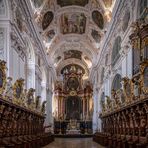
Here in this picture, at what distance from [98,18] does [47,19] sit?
4240 millimetres

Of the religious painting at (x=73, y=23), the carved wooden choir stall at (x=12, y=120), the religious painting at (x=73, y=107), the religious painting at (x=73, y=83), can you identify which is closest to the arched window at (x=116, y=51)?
the carved wooden choir stall at (x=12, y=120)

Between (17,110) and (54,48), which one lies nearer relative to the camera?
(17,110)

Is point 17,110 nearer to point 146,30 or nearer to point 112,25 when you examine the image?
point 146,30

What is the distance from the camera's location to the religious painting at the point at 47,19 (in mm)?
26736

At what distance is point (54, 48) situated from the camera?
1373 inches

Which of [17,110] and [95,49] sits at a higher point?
[95,49]

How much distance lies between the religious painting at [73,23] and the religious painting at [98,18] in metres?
1.94

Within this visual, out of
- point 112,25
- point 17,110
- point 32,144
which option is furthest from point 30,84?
point 17,110

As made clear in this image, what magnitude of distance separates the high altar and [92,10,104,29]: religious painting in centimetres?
1347

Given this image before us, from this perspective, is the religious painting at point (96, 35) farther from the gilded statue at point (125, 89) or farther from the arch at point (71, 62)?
the gilded statue at point (125, 89)

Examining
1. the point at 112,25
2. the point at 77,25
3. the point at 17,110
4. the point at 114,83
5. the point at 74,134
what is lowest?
the point at 74,134

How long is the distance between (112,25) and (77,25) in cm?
1001

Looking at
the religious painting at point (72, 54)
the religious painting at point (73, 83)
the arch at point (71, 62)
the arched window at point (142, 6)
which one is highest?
the religious painting at point (72, 54)

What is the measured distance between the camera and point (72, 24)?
1270 inches
